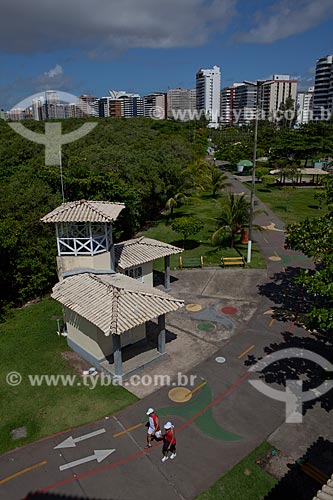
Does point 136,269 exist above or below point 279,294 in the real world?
above

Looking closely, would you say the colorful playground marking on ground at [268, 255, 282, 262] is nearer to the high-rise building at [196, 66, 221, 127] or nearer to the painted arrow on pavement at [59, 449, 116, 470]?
the painted arrow on pavement at [59, 449, 116, 470]

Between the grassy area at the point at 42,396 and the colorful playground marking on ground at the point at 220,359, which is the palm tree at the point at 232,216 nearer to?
the colorful playground marking on ground at the point at 220,359

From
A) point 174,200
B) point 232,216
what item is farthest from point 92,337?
point 174,200

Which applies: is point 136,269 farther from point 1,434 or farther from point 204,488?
point 204,488

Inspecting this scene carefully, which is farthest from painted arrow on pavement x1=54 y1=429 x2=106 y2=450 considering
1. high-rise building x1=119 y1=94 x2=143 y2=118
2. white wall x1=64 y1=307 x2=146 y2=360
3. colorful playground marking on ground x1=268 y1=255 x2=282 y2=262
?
high-rise building x1=119 y1=94 x2=143 y2=118

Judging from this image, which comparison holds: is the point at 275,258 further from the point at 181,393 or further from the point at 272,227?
the point at 181,393

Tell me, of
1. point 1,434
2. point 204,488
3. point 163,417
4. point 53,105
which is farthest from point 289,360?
point 53,105

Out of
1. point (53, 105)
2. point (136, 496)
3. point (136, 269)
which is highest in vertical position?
point (53, 105)

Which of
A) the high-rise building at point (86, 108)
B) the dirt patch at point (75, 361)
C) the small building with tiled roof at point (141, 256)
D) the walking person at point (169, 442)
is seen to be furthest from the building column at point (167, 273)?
the high-rise building at point (86, 108)
